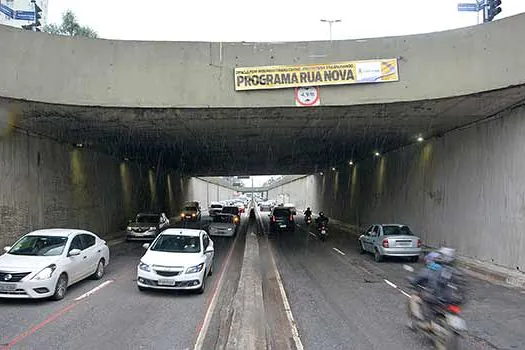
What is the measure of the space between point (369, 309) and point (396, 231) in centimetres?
925

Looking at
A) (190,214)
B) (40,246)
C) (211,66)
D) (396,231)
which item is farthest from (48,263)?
(190,214)

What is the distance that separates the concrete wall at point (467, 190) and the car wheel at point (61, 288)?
12488 millimetres

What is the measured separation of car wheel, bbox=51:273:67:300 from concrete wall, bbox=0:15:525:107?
234 inches

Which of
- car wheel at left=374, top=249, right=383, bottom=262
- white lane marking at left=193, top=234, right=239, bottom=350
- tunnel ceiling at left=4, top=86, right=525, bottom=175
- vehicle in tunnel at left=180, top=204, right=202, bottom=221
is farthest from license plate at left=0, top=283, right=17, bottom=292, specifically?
vehicle in tunnel at left=180, top=204, right=202, bottom=221

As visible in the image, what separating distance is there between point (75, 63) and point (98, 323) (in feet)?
28.8

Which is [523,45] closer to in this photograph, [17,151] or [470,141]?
[470,141]

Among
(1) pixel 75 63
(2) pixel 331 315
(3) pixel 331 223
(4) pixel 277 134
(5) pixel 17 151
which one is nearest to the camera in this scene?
(2) pixel 331 315

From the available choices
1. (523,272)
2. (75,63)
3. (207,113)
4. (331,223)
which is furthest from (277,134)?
(331,223)

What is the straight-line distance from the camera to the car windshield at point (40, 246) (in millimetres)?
11172

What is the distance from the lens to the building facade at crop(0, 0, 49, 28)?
33.4m

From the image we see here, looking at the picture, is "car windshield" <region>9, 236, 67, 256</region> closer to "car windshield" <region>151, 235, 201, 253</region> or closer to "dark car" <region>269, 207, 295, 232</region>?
"car windshield" <region>151, 235, 201, 253</region>

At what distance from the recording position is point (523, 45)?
1291 cm

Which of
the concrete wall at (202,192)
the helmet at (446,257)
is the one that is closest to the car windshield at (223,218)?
the helmet at (446,257)

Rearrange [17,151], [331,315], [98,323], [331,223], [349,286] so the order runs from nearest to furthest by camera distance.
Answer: [98,323] < [331,315] < [349,286] < [17,151] < [331,223]
